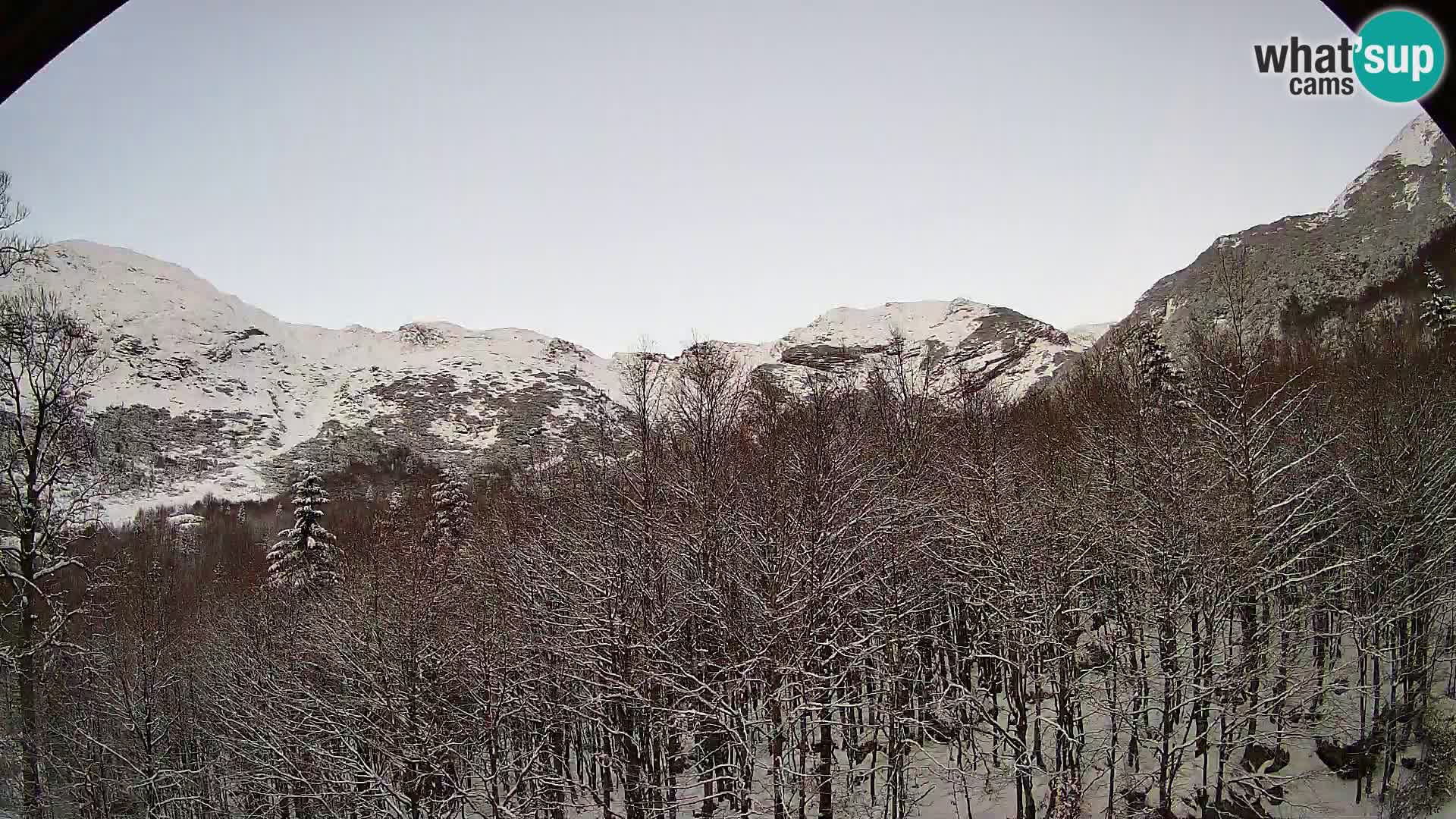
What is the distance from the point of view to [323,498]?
93.6 ft

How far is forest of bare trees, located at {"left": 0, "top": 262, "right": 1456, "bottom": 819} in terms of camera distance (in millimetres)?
13586

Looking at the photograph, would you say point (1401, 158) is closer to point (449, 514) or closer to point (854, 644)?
point (854, 644)

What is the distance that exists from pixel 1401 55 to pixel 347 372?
483 ft

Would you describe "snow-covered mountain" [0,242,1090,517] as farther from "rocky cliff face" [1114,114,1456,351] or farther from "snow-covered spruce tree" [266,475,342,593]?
"snow-covered spruce tree" [266,475,342,593]

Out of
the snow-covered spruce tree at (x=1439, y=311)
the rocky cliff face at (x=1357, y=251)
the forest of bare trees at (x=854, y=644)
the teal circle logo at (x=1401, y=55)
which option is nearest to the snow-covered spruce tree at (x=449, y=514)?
the forest of bare trees at (x=854, y=644)

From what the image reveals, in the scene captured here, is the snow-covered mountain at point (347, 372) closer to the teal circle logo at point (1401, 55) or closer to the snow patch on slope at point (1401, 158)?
the snow patch on slope at point (1401, 158)

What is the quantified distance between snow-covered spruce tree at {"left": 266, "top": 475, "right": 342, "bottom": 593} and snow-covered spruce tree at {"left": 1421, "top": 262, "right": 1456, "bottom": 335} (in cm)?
4273

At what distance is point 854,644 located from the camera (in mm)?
12531

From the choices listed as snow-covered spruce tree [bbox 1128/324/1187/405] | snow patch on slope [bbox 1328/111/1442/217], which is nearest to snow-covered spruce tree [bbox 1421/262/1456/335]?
snow-covered spruce tree [bbox 1128/324/1187/405]

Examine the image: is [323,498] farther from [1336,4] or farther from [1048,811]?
[1336,4]

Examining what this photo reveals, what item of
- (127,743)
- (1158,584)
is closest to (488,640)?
(127,743)

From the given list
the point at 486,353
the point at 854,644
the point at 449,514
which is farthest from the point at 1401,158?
the point at 486,353

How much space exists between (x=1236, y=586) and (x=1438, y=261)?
44.0 m

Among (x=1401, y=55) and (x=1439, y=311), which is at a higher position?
(x=1439, y=311)
